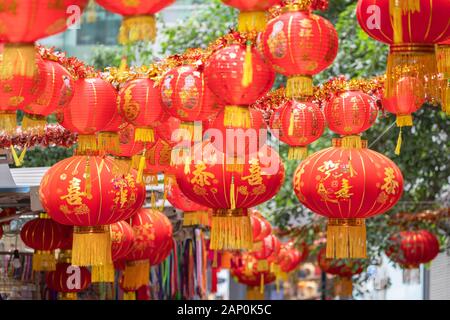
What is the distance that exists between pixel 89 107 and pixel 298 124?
1535 millimetres

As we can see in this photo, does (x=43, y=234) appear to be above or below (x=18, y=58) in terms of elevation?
below

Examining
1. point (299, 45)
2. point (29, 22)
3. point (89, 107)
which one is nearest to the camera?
point (29, 22)

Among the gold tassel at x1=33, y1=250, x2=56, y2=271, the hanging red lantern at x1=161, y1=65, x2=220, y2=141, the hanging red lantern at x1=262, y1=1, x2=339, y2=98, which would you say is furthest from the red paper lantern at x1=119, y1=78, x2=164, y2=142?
the gold tassel at x1=33, y1=250, x2=56, y2=271

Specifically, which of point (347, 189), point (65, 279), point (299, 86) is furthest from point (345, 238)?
point (65, 279)

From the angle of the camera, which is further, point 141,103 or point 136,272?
point 136,272

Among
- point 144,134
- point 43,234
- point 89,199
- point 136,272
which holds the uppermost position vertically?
point 144,134

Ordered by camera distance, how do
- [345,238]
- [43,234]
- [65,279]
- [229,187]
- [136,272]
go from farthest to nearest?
[65,279], [136,272], [43,234], [345,238], [229,187]

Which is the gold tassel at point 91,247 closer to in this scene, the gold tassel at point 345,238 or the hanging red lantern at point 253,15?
the gold tassel at point 345,238

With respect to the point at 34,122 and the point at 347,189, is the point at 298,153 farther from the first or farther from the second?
Answer: the point at 34,122

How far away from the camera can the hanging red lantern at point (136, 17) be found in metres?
4.51

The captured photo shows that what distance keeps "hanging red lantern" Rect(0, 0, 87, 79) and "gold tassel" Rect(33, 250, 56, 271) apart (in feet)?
17.0

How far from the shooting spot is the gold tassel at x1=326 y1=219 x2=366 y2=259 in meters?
7.29

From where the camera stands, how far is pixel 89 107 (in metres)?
6.78

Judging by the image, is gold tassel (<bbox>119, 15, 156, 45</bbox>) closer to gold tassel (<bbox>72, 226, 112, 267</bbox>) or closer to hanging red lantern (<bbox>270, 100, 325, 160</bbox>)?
gold tassel (<bbox>72, 226, 112, 267</bbox>)
